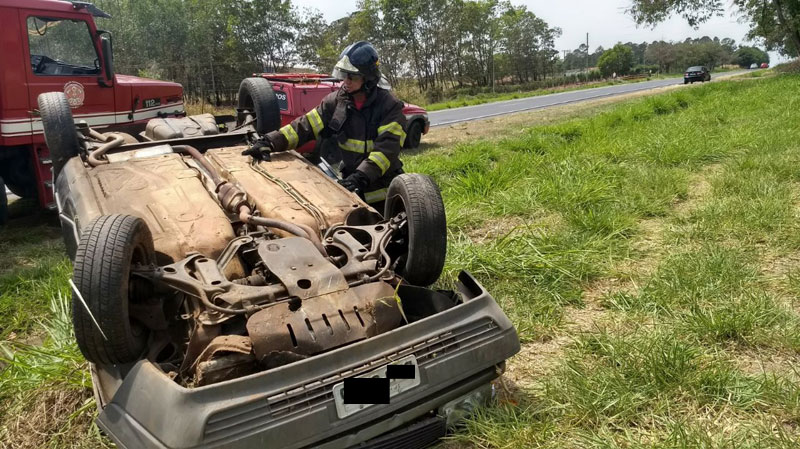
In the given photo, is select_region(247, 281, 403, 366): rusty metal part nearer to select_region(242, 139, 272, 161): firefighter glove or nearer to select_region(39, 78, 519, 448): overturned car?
select_region(39, 78, 519, 448): overturned car

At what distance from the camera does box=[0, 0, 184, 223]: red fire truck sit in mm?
5562

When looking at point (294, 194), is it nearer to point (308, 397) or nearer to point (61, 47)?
point (308, 397)

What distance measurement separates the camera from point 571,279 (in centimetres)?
384

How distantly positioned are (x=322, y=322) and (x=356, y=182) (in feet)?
5.51

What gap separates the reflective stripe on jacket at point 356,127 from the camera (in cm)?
385

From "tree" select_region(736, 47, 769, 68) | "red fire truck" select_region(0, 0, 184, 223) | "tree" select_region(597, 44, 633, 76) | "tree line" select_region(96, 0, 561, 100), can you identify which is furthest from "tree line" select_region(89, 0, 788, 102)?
"tree" select_region(736, 47, 769, 68)

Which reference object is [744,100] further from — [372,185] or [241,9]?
[241,9]

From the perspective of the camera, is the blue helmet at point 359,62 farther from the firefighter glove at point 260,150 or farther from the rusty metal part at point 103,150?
the rusty metal part at point 103,150

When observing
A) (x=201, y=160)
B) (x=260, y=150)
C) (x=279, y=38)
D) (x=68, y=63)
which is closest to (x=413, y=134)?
(x=68, y=63)

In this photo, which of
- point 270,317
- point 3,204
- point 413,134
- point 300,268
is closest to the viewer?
point 270,317

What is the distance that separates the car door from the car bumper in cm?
494

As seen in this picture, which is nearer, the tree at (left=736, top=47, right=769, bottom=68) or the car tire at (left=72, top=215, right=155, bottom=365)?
the car tire at (left=72, top=215, right=155, bottom=365)

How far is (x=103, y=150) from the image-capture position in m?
3.74

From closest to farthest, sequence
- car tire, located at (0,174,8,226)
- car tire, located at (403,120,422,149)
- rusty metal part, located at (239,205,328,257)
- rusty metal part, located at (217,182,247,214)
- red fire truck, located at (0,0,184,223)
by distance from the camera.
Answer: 1. rusty metal part, located at (239,205,328,257)
2. rusty metal part, located at (217,182,247,214)
3. car tire, located at (0,174,8,226)
4. red fire truck, located at (0,0,184,223)
5. car tire, located at (403,120,422,149)
